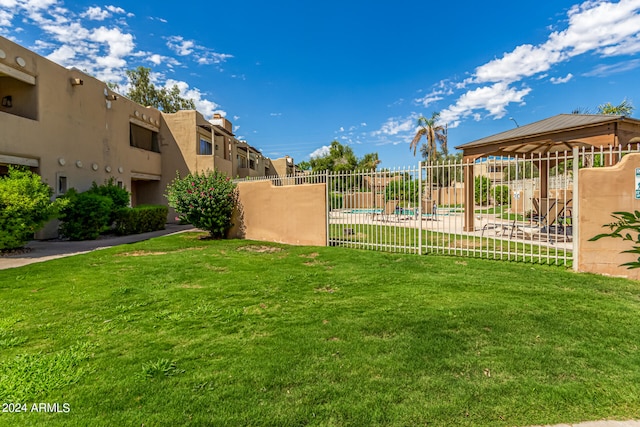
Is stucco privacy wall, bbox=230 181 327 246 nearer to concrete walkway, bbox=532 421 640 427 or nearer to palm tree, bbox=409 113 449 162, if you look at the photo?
concrete walkway, bbox=532 421 640 427

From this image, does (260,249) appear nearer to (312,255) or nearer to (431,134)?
(312,255)

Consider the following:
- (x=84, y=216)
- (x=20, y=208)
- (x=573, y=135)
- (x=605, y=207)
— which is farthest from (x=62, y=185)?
(x=573, y=135)

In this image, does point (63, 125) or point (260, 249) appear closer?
point (260, 249)

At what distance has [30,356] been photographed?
3340 mm

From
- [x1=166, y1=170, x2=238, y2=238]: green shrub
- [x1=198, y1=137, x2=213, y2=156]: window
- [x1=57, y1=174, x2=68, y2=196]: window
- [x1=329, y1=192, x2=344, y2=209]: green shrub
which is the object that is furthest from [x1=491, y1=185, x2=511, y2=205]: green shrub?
[x1=198, y1=137, x2=213, y2=156]: window

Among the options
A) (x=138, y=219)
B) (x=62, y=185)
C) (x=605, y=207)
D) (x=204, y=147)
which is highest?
(x=204, y=147)

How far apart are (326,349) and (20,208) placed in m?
10.8

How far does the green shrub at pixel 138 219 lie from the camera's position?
14.8 m

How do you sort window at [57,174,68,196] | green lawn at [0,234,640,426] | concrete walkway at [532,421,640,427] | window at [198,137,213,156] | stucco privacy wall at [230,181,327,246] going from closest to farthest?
1. concrete walkway at [532,421,640,427]
2. green lawn at [0,234,640,426]
3. stucco privacy wall at [230,181,327,246]
4. window at [57,174,68,196]
5. window at [198,137,213,156]

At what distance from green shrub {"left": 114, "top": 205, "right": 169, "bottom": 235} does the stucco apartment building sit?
241 cm

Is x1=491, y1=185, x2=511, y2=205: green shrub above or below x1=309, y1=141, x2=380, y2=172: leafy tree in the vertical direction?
below

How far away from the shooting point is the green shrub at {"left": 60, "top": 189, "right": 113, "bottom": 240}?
41.8 ft

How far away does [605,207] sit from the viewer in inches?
227

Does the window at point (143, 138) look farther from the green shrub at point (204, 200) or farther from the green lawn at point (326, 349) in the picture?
the green lawn at point (326, 349)
